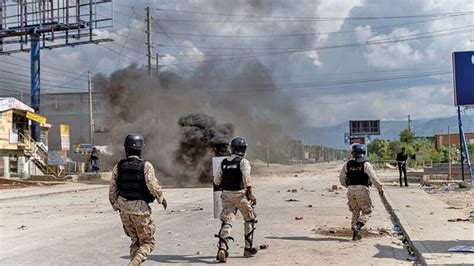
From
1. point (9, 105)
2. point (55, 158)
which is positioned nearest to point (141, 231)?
point (55, 158)

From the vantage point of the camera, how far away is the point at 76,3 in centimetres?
3681

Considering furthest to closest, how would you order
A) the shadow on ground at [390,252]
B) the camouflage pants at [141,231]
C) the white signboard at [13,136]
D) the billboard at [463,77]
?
the white signboard at [13,136]
the billboard at [463,77]
the shadow on ground at [390,252]
the camouflage pants at [141,231]

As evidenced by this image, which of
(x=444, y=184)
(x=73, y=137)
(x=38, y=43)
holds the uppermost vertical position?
(x=38, y=43)

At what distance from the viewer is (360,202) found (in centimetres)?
944

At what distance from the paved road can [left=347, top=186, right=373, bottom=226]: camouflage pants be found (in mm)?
435

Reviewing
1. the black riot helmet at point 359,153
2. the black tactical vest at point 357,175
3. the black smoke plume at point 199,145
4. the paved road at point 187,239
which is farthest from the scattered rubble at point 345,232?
the black smoke plume at point 199,145

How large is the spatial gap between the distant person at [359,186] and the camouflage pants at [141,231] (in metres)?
4.34

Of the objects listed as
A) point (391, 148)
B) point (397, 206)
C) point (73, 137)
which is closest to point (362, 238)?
point (397, 206)

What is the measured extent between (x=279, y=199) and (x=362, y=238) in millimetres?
9594

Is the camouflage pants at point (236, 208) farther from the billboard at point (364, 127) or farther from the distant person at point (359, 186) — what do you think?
the billboard at point (364, 127)

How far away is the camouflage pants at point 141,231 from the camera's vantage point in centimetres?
615

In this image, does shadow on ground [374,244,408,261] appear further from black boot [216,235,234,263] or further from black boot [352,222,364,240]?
black boot [216,235,234,263]

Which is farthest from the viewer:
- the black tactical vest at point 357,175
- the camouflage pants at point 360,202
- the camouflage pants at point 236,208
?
the black tactical vest at point 357,175

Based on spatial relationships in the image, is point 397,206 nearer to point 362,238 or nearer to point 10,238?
point 362,238
